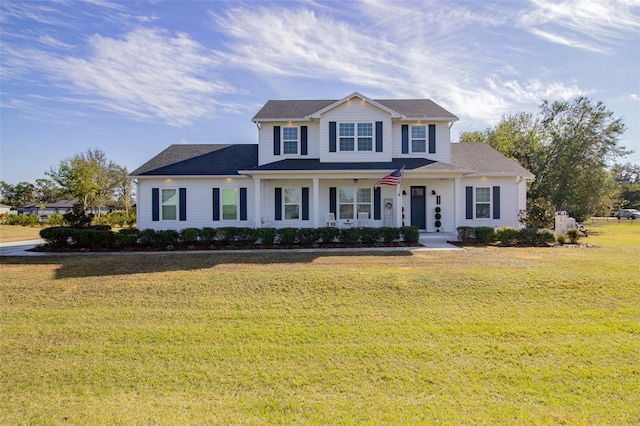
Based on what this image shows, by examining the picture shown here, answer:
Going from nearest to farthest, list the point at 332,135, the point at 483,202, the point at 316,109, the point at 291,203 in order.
Result: the point at 332,135 < the point at 291,203 < the point at 483,202 < the point at 316,109

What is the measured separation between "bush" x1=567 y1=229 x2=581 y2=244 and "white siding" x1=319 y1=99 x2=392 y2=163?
8.48 meters

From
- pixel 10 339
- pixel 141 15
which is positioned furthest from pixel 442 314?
pixel 141 15

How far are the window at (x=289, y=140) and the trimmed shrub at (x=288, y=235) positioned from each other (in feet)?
17.3

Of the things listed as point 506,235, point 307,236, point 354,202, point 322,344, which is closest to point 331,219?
point 354,202

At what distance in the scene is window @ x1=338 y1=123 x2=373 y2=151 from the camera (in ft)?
50.9

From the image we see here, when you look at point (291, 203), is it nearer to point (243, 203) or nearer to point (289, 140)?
point (243, 203)

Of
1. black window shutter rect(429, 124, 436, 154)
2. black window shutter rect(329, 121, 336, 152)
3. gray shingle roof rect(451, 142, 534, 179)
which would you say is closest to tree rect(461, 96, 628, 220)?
gray shingle roof rect(451, 142, 534, 179)

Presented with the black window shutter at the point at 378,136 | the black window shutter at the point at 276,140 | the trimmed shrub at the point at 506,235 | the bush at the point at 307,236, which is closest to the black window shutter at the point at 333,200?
the black window shutter at the point at 378,136

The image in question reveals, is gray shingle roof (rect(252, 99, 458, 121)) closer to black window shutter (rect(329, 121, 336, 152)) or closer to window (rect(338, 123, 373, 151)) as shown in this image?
black window shutter (rect(329, 121, 336, 152))

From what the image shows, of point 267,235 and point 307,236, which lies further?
point 267,235

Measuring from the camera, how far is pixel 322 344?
4.87m

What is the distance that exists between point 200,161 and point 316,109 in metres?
6.91

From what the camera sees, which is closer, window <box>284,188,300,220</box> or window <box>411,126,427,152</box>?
window <box>284,188,300,220</box>

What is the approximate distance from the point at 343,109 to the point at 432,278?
10.4 meters
